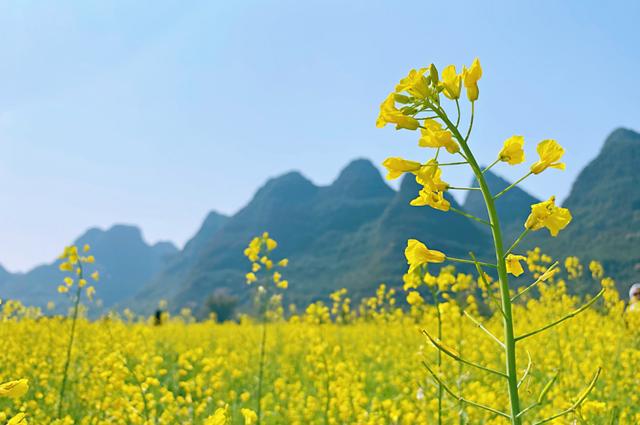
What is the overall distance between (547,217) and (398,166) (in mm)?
457

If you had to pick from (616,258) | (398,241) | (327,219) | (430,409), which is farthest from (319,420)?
(327,219)

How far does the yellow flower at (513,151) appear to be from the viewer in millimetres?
1542

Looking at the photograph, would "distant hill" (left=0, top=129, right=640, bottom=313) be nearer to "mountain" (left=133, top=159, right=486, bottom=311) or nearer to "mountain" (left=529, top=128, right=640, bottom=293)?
"mountain" (left=529, top=128, right=640, bottom=293)

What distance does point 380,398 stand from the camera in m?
5.95

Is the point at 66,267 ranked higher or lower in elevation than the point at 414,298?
higher

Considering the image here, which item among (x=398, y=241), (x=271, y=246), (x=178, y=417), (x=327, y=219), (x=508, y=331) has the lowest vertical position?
(x=178, y=417)

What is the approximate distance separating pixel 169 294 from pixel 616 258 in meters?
144

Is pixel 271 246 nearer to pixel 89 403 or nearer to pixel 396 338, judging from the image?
pixel 89 403

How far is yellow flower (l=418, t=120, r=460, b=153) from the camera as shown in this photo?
1450mm

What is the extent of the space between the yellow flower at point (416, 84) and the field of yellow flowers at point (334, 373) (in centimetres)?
69

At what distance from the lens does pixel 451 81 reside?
60.8 inches

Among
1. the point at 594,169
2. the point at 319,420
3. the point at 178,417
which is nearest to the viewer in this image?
the point at 178,417

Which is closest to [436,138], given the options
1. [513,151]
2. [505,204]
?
[513,151]

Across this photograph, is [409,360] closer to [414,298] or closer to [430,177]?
[414,298]
